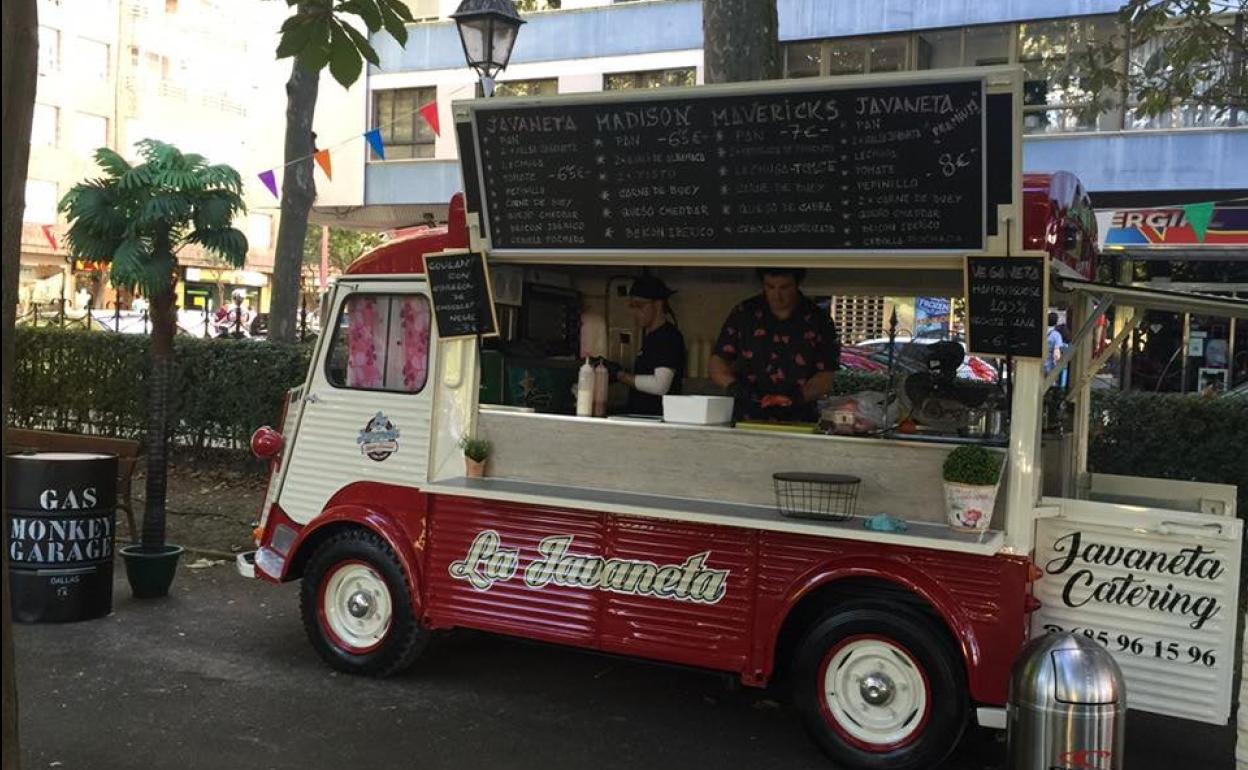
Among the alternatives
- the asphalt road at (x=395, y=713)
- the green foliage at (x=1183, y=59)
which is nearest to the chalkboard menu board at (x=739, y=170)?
the asphalt road at (x=395, y=713)

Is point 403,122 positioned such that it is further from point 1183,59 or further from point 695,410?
point 695,410

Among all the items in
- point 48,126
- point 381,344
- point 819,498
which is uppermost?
point 48,126

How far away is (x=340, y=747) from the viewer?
4578 mm

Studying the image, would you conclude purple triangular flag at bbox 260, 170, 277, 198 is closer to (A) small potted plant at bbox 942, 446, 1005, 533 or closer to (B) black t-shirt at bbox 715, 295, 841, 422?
(B) black t-shirt at bbox 715, 295, 841, 422

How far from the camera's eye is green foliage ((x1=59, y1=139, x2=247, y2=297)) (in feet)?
22.3

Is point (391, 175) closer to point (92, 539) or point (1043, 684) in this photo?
point (92, 539)

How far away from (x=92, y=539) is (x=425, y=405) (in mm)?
2417

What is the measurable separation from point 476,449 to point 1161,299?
3.17 m

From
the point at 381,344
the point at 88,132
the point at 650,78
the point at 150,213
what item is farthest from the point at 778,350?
the point at 88,132

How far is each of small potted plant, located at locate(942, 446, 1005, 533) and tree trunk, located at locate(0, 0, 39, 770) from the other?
3233mm

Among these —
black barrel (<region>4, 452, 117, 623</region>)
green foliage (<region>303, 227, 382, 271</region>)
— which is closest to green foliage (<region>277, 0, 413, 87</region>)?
black barrel (<region>4, 452, 117, 623</region>)

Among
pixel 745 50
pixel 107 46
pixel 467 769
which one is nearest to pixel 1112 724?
pixel 467 769

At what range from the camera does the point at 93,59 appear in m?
38.2

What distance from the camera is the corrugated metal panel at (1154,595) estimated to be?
13.5ft
